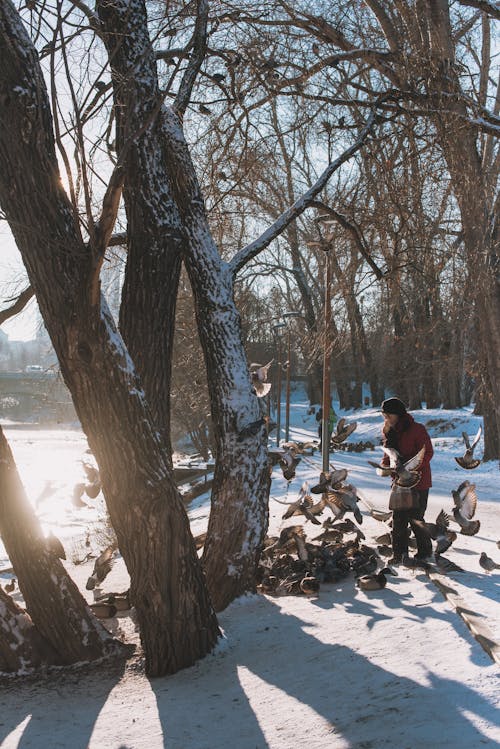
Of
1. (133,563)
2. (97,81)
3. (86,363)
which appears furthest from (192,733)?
(97,81)

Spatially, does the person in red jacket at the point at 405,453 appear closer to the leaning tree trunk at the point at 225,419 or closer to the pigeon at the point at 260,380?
the pigeon at the point at 260,380

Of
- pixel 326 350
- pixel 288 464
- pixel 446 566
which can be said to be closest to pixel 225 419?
pixel 288 464

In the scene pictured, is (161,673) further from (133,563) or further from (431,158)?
(431,158)

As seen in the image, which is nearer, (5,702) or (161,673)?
(5,702)

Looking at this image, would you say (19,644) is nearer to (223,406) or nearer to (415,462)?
(223,406)

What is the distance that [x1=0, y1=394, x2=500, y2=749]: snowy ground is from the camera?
3969mm

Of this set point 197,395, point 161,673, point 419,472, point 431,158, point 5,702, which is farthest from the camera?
point 197,395

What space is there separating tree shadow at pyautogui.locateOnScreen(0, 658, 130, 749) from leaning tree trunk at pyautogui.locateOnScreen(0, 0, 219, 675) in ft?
1.31

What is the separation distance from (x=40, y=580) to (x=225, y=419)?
218 cm

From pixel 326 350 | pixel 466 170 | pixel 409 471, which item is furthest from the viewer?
pixel 326 350

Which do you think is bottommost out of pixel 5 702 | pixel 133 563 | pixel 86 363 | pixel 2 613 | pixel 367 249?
pixel 5 702

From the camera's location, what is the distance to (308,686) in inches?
185

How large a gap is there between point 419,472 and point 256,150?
13.7 ft

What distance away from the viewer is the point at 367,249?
341 inches
